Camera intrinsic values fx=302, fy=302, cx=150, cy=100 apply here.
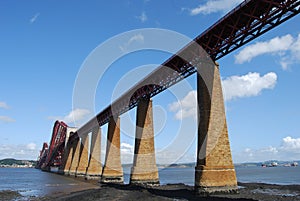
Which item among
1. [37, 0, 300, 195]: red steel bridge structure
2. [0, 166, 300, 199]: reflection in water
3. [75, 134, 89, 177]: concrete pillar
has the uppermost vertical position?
[37, 0, 300, 195]: red steel bridge structure

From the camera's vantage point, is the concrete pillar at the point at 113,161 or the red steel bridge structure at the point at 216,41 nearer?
the red steel bridge structure at the point at 216,41

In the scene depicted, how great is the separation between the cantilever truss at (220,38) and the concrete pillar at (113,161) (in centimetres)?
1099

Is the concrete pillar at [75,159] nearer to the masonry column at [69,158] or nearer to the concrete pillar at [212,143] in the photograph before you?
the masonry column at [69,158]

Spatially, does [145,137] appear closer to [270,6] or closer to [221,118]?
[221,118]

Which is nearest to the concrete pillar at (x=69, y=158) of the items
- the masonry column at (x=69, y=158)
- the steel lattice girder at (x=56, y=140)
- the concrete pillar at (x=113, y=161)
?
the masonry column at (x=69, y=158)

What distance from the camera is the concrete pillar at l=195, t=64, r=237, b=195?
2316 centimetres

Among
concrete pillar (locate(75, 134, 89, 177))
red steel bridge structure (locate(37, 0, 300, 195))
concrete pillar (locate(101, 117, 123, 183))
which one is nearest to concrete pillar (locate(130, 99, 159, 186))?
red steel bridge structure (locate(37, 0, 300, 195))

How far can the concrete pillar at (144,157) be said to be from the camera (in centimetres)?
3612

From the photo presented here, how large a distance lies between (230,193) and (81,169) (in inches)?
1947

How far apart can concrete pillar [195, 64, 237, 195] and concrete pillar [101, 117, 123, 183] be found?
2450 centimetres

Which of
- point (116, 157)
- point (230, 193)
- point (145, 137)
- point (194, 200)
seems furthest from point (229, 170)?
point (116, 157)

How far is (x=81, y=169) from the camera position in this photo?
67.1 m

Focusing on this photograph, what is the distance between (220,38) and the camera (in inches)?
973

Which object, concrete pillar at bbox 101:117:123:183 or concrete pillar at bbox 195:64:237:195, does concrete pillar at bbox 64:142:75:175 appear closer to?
concrete pillar at bbox 101:117:123:183
